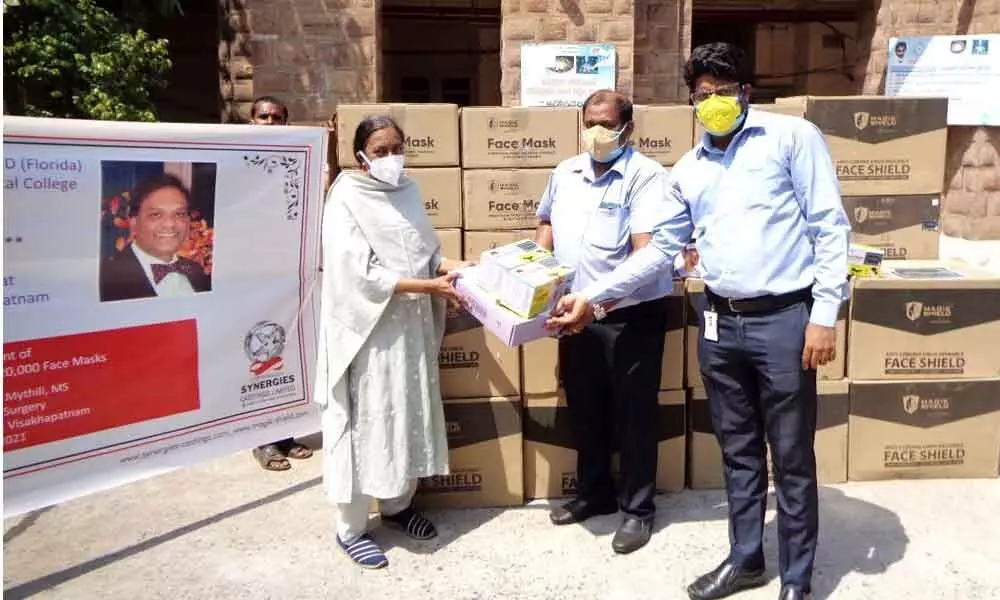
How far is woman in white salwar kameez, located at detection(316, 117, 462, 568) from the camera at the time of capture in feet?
9.43

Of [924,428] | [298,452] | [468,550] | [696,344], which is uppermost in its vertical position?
[696,344]

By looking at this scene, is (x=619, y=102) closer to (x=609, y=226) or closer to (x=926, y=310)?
(x=609, y=226)

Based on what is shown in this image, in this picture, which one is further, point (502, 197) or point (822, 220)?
point (502, 197)

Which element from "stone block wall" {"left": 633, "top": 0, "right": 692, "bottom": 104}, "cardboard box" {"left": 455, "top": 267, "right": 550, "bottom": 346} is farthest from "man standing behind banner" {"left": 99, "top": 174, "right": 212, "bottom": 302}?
"stone block wall" {"left": 633, "top": 0, "right": 692, "bottom": 104}

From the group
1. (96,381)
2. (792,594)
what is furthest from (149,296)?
(792,594)

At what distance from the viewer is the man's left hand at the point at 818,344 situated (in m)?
2.37

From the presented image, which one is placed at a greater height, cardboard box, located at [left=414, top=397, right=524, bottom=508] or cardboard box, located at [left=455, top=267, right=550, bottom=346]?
cardboard box, located at [left=455, top=267, right=550, bottom=346]

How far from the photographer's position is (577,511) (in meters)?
3.26

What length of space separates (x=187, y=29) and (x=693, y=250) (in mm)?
8842

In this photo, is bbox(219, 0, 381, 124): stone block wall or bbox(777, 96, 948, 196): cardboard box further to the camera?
bbox(219, 0, 381, 124): stone block wall

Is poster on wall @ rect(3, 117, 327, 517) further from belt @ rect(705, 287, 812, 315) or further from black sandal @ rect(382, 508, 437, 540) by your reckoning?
belt @ rect(705, 287, 812, 315)

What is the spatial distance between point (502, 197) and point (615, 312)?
2.86ft

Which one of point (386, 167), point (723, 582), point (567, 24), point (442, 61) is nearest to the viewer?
point (723, 582)

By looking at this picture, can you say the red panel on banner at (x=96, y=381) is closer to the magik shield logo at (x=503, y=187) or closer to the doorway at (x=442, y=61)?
the magik shield logo at (x=503, y=187)
